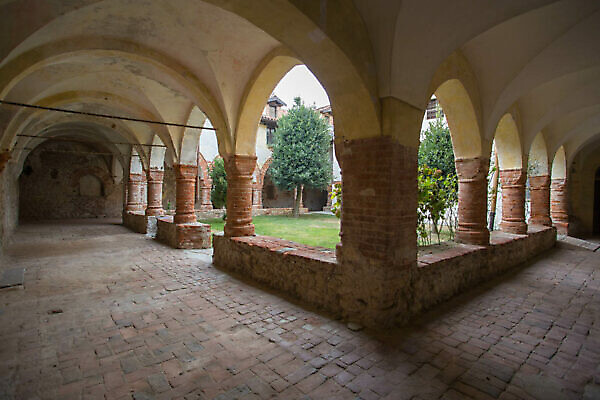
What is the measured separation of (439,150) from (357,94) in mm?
7803

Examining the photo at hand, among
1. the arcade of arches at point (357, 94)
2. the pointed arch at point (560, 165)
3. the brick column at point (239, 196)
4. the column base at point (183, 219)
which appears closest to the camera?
the arcade of arches at point (357, 94)

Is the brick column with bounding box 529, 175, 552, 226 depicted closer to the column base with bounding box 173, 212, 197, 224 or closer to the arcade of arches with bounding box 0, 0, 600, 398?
the arcade of arches with bounding box 0, 0, 600, 398

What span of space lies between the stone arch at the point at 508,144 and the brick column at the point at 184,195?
792 cm

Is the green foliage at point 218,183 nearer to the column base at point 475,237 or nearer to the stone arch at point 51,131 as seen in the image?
the stone arch at point 51,131

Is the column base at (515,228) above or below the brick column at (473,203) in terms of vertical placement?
below

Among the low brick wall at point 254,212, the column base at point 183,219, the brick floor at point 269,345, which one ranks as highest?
the column base at point 183,219

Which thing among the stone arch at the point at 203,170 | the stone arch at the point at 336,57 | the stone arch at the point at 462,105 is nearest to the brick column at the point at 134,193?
the stone arch at the point at 203,170

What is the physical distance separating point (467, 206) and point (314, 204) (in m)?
21.6

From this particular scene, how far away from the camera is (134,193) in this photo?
13172mm

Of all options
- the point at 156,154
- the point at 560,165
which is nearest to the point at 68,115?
the point at 156,154

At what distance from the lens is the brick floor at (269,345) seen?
2.22 metres

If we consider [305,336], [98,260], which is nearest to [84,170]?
[98,260]

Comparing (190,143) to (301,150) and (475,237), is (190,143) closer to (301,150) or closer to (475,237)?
(475,237)

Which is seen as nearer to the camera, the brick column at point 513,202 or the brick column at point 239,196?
the brick column at point 239,196
